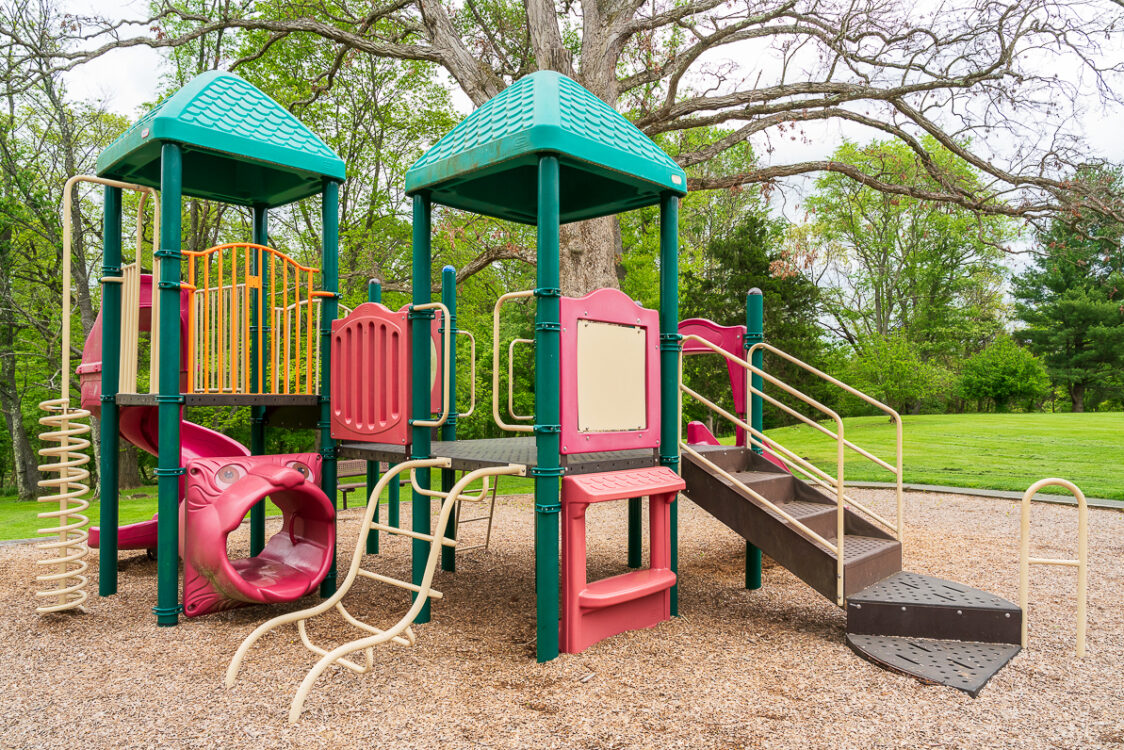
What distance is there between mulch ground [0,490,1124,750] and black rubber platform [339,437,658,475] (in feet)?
3.64

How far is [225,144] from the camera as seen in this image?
5.04 m

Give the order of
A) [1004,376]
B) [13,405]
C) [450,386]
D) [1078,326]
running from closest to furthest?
[450,386]
[13,405]
[1004,376]
[1078,326]

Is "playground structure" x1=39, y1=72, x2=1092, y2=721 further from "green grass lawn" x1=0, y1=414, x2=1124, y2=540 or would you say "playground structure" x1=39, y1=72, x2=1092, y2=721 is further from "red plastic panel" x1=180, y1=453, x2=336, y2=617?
"green grass lawn" x1=0, y1=414, x2=1124, y2=540

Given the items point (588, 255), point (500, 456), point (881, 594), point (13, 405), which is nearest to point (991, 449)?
point (588, 255)

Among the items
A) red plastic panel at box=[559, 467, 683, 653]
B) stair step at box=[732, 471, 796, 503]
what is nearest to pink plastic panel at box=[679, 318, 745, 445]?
stair step at box=[732, 471, 796, 503]

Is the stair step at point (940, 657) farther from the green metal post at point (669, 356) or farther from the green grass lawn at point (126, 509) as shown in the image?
the green grass lawn at point (126, 509)

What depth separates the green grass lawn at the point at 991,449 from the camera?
12086 millimetres

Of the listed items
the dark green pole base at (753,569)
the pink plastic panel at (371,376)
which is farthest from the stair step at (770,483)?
the pink plastic panel at (371,376)

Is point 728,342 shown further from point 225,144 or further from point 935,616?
point 225,144

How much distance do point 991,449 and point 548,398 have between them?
15.6 m

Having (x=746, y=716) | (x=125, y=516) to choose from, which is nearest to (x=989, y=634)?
(x=746, y=716)

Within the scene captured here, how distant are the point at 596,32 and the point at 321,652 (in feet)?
32.8

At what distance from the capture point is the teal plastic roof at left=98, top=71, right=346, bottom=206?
4.93m

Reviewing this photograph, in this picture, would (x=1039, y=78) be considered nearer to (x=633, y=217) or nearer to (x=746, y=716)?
(x=746, y=716)
